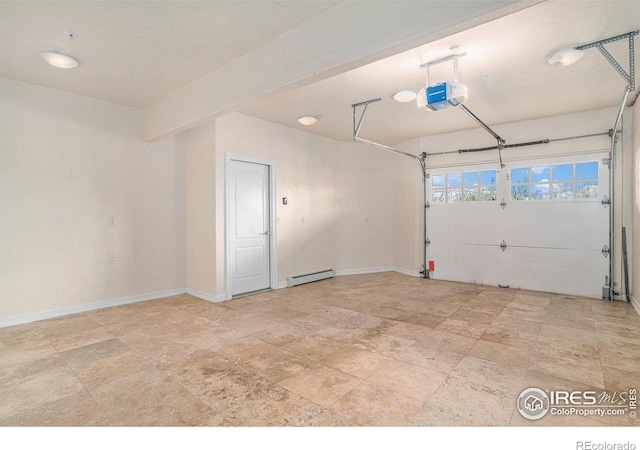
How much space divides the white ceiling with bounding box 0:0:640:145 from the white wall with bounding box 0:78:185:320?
1.27 ft

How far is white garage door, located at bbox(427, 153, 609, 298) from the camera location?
193 inches

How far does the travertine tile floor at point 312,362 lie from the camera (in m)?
2.00

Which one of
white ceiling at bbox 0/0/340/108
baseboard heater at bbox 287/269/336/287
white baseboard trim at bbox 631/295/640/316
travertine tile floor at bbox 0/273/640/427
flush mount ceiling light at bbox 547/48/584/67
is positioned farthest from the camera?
baseboard heater at bbox 287/269/336/287

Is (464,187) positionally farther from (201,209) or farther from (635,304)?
(201,209)

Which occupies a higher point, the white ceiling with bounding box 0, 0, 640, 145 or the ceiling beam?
the white ceiling with bounding box 0, 0, 640, 145

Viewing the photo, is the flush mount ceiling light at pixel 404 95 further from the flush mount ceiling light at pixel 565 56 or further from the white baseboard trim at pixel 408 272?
the white baseboard trim at pixel 408 272

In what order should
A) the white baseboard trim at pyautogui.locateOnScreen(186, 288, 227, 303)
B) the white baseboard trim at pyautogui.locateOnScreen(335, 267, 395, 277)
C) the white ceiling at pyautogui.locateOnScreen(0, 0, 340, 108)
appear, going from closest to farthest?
1. the white ceiling at pyautogui.locateOnScreen(0, 0, 340, 108)
2. the white baseboard trim at pyautogui.locateOnScreen(186, 288, 227, 303)
3. the white baseboard trim at pyautogui.locateOnScreen(335, 267, 395, 277)

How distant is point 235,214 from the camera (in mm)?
4977

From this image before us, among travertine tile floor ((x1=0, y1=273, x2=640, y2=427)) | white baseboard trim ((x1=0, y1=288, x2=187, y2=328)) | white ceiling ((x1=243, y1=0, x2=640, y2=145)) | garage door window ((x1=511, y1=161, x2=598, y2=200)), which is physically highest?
white ceiling ((x1=243, y1=0, x2=640, y2=145))

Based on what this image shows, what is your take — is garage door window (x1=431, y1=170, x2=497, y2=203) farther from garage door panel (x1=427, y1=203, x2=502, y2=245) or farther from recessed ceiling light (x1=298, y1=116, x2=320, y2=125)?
recessed ceiling light (x1=298, y1=116, x2=320, y2=125)

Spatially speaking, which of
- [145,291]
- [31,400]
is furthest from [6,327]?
[31,400]

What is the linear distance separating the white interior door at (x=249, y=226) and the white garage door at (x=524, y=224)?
11.1 ft

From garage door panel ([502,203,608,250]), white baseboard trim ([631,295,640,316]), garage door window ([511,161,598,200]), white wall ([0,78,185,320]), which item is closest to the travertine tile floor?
white baseboard trim ([631,295,640,316])

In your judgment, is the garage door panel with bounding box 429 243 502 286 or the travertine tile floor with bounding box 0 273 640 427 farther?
the garage door panel with bounding box 429 243 502 286
